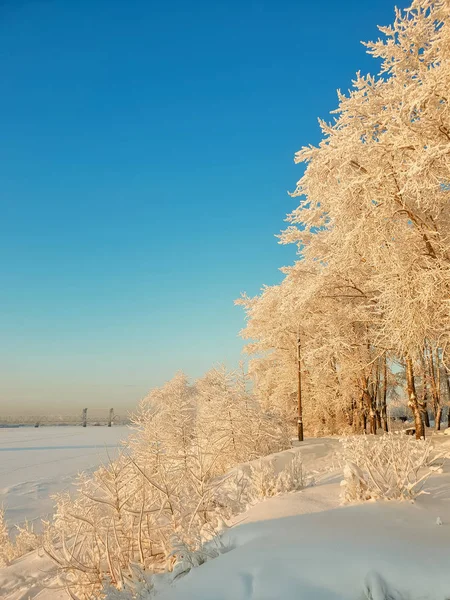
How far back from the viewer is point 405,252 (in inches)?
394

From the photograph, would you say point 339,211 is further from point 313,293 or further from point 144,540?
point 144,540

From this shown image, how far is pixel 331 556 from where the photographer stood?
309cm

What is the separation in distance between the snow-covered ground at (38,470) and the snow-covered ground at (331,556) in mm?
3537

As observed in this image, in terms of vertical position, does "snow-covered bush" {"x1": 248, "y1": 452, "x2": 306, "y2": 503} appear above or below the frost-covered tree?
below

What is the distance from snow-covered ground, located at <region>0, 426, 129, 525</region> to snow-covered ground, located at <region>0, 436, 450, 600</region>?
139 inches

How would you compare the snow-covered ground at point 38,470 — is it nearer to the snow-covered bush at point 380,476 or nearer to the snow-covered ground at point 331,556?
the snow-covered ground at point 331,556

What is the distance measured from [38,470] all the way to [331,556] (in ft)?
67.0

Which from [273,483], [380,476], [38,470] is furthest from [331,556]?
[38,470]

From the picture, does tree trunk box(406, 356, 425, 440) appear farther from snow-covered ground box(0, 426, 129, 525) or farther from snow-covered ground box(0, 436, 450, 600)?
snow-covered ground box(0, 426, 129, 525)

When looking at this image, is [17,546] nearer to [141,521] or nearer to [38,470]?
[141,521]

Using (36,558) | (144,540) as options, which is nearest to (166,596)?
(144,540)

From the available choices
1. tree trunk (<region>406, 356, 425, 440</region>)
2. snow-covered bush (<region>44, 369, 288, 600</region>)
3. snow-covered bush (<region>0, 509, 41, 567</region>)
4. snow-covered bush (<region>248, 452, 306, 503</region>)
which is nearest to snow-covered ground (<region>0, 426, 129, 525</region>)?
snow-covered bush (<region>44, 369, 288, 600</region>)

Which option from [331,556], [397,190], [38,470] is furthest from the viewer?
[38,470]

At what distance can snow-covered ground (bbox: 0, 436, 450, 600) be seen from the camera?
2805 millimetres
